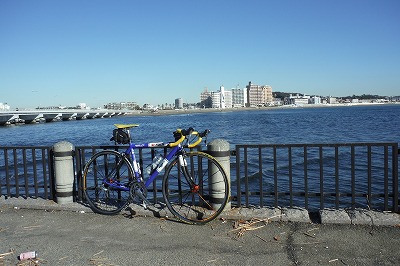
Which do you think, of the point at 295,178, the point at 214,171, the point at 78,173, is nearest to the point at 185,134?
the point at 214,171

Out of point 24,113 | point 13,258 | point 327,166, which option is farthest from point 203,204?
point 24,113

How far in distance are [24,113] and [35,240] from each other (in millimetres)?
92912

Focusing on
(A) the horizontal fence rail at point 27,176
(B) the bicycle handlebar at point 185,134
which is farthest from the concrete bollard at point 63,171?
(B) the bicycle handlebar at point 185,134

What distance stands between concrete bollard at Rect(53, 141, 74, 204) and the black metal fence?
163mm

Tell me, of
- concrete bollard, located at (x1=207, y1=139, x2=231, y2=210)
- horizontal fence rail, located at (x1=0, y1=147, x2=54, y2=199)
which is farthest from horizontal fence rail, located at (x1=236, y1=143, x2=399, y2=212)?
horizontal fence rail, located at (x1=0, y1=147, x2=54, y2=199)

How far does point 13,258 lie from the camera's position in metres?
4.86

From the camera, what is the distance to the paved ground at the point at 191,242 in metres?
4.64

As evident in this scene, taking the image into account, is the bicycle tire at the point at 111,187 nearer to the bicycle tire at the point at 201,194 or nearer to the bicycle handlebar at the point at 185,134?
the bicycle tire at the point at 201,194

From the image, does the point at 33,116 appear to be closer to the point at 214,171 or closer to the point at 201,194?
the point at 201,194

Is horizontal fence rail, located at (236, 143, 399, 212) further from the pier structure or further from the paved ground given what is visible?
the pier structure

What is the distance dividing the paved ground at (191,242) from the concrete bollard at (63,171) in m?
0.79

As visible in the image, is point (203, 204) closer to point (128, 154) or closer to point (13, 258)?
point (128, 154)

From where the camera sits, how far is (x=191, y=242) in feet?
Answer: 17.1

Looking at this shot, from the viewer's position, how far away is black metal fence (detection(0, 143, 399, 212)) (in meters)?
6.41
